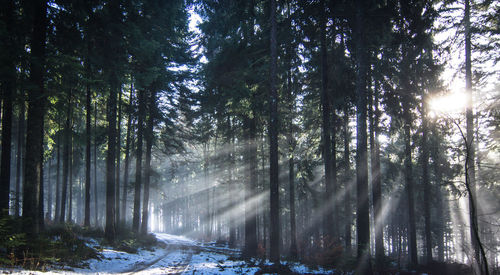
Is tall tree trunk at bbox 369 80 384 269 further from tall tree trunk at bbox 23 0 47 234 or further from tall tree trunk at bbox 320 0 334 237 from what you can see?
tall tree trunk at bbox 23 0 47 234

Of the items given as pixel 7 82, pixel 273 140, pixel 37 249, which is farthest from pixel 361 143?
pixel 7 82

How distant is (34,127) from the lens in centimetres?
899

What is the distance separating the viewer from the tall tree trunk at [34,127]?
28.9 ft

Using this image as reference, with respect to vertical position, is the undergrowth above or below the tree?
below

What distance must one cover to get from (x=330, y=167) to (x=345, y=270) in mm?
5728

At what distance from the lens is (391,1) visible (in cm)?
1120

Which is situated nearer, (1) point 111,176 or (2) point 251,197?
(1) point 111,176

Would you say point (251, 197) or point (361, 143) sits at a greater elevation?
point (361, 143)

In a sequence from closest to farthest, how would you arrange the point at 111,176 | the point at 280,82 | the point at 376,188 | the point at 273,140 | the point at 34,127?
the point at 34,127 < the point at 273,140 < the point at 376,188 < the point at 280,82 < the point at 111,176

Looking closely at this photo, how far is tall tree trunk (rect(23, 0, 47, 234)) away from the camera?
8797mm

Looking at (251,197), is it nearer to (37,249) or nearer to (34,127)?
(37,249)

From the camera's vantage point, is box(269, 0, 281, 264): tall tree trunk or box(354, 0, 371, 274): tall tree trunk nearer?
box(354, 0, 371, 274): tall tree trunk

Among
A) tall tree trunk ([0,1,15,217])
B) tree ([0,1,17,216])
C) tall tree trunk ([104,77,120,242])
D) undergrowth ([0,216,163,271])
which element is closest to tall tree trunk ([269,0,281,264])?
undergrowth ([0,216,163,271])

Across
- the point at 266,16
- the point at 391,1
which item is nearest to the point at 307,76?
the point at 266,16
